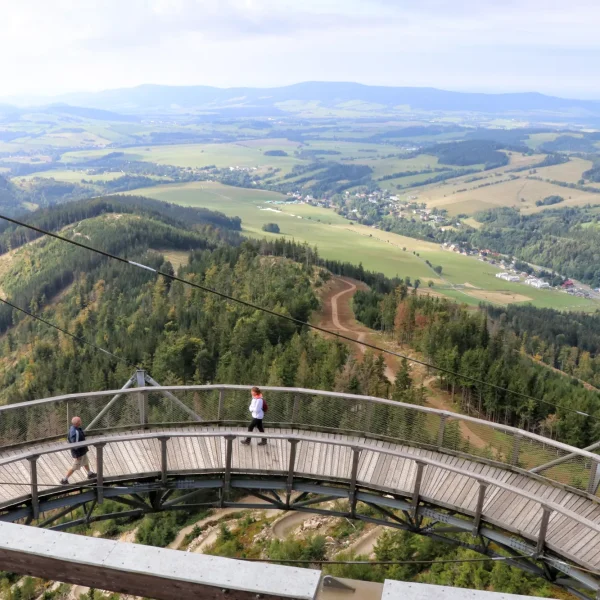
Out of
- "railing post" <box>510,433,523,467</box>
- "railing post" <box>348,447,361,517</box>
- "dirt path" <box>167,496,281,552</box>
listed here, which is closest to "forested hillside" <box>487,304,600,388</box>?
"dirt path" <box>167,496,281,552</box>

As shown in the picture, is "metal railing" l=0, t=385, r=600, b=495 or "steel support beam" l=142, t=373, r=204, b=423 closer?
"metal railing" l=0, t=385, r=600, b=495

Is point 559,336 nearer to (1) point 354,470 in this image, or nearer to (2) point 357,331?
(2) point 357,331

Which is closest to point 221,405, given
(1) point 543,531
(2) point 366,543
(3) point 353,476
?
(3) point 353,476

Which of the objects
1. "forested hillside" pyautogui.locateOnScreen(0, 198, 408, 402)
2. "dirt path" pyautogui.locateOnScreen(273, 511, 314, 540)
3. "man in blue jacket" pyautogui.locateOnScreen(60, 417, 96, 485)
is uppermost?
"man in blue jacket" pyautogui.locateOnScreen(60, 417, 96, 485)

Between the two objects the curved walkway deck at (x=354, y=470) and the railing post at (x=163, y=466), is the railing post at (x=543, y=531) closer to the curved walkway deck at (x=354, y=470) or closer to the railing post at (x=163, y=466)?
the curved walkway deck at (x=354, y=470)

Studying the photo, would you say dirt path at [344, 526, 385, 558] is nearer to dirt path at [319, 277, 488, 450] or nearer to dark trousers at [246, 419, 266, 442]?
dirt path at [319, 277, 488, 450]

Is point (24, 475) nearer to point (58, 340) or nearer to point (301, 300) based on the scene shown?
point (301, 300)
